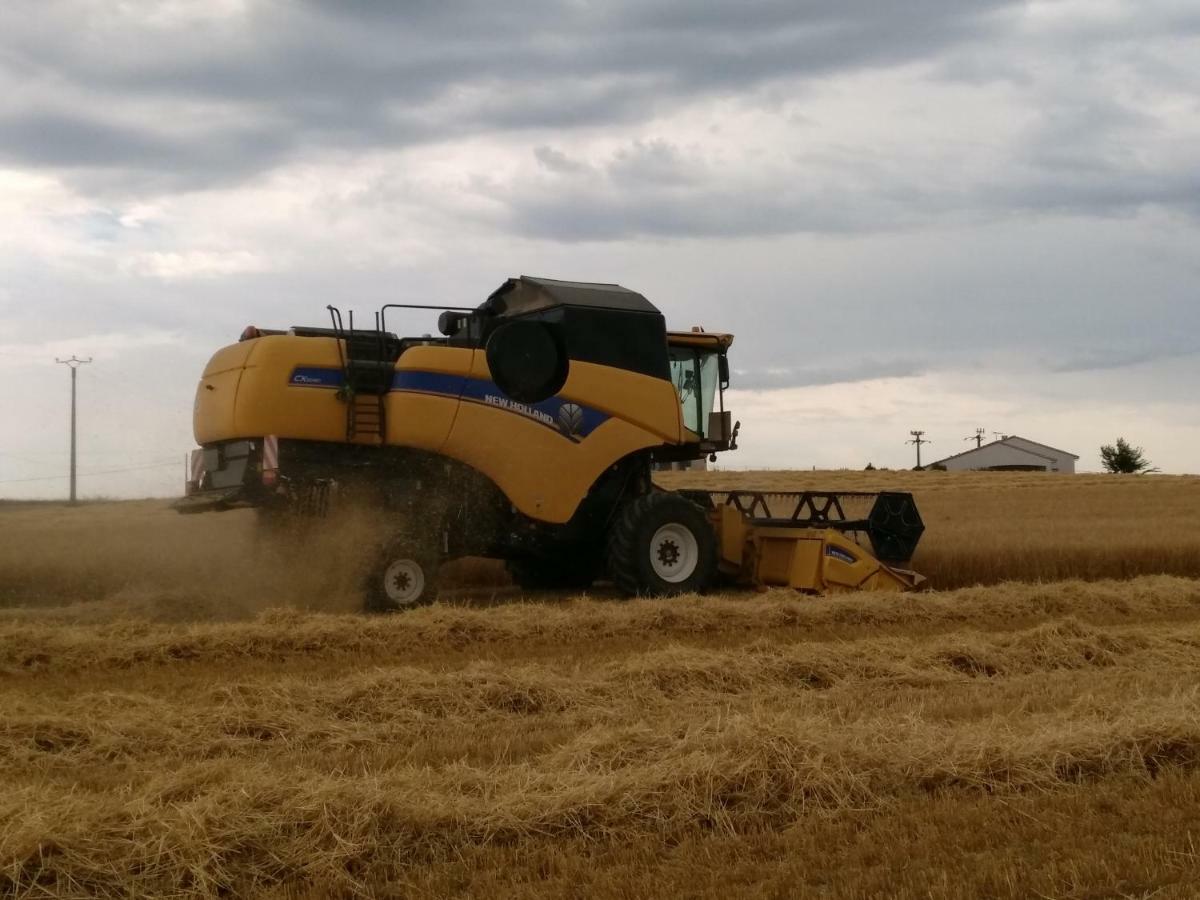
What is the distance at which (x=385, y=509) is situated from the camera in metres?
11.1

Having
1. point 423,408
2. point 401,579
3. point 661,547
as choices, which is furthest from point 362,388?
point 661,547

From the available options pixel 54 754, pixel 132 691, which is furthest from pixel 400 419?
pixel 54 754

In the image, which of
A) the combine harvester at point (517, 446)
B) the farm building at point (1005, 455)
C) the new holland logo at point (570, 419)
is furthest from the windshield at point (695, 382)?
the farm building at point (1005, 455)

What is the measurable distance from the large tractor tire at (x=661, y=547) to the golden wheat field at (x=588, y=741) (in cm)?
83

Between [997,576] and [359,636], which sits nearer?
[359,636]

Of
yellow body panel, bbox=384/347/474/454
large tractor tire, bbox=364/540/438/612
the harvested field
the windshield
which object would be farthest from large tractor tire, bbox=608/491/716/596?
the harvested field

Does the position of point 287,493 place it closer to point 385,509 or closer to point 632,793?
point 385,509

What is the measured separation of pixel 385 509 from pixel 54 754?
5.28 meters

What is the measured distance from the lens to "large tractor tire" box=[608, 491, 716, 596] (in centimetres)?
1198

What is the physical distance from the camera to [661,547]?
40.2 ft

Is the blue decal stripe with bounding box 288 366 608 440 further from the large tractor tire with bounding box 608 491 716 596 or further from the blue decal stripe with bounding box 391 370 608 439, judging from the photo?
the large tractor tire with bounding box 608 491 716 596

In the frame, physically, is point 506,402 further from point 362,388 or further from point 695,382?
point 695,382

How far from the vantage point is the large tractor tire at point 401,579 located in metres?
10.9

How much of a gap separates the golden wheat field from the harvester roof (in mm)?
2674
